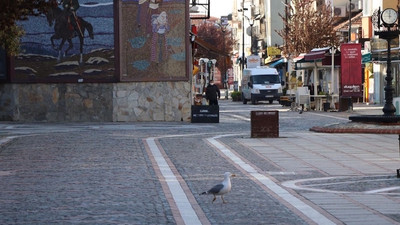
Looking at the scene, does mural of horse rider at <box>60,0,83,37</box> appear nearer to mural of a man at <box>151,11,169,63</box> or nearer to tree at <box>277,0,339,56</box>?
mural of a man at <box>151,11,169,63</box>

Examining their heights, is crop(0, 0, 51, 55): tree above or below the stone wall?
above

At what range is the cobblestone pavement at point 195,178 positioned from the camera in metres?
11.7

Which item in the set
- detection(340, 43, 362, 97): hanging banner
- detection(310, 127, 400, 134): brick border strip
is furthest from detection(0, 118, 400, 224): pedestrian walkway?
detection(340, 43, 362, 97): hanging banner

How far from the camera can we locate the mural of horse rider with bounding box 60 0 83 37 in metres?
39.6

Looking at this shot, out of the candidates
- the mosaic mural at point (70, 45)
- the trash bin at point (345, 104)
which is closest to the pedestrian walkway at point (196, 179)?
the mosaic mural at point (70, 45)

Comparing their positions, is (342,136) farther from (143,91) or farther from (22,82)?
(22,82)

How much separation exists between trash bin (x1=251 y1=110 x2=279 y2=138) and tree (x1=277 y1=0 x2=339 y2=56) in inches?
2056

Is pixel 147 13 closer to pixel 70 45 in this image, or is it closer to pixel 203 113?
pixel 70 45

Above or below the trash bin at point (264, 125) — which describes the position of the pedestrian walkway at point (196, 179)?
below

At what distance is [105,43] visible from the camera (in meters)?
39.6

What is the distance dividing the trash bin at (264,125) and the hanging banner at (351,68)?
20181mm

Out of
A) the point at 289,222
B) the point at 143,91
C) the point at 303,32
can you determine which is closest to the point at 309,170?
the point at 289,222

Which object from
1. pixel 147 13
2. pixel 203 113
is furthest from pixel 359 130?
pixel 147 13

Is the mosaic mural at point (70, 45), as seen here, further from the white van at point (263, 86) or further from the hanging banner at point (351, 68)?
the white van at point (263, 86)
